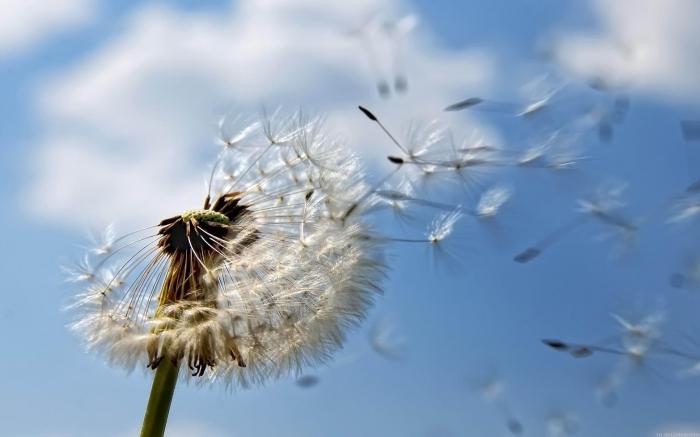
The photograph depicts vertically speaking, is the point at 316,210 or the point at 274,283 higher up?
the point at 316,210

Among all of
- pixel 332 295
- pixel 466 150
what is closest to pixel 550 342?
pixel 466 150

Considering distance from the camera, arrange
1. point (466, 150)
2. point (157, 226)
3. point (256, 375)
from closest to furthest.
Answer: point (466, 150) < point (256, 375) < point (157, 226)

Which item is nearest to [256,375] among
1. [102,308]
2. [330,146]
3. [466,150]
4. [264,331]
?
[264,331]

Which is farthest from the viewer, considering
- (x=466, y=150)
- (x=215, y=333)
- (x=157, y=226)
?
(x=157, y=226)

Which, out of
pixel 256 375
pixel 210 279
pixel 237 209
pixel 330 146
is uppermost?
pixel 330 146

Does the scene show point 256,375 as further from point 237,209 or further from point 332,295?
point 237,209

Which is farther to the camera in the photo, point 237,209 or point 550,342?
point 237,209

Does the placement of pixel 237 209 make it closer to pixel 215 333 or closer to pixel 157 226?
pixel 157 226
